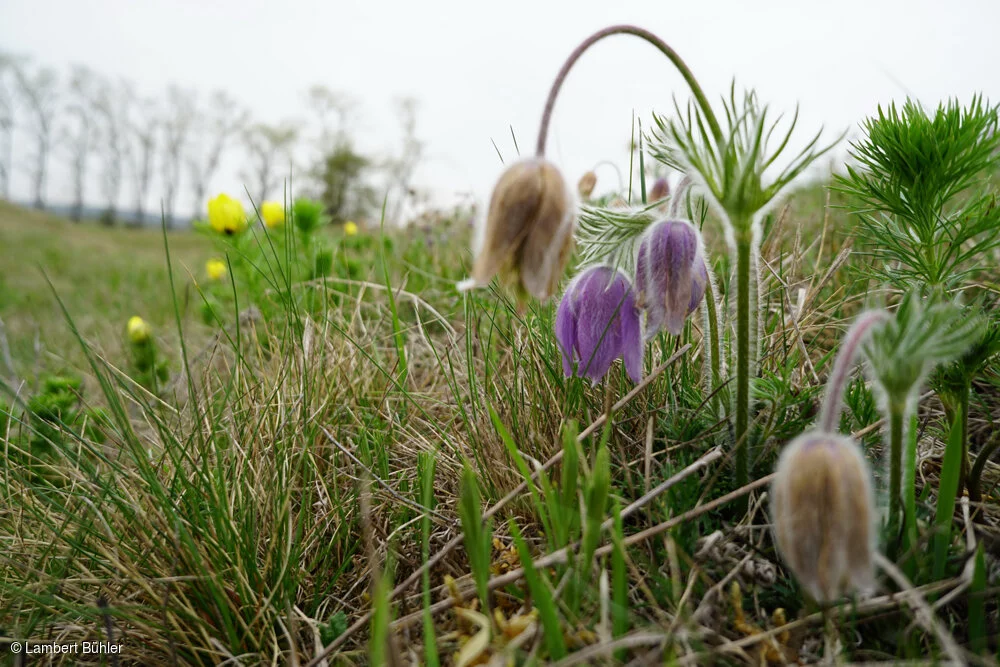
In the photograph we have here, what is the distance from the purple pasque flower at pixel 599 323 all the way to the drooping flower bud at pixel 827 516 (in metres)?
0.44

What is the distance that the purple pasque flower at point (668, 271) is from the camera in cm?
101

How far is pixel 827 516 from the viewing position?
27.0 inches

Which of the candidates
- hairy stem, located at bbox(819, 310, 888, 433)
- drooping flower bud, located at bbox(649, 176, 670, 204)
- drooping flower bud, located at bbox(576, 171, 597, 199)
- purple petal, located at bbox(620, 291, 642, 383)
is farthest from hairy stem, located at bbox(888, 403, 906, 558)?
drooping flower bud, located at bbox(576, 171, 597, 199)

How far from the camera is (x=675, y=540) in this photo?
0.92 metres

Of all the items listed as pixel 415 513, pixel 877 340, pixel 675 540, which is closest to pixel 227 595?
pixel 415 513

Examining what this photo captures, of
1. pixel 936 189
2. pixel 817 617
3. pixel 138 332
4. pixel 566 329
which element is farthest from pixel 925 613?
pixel 138 332

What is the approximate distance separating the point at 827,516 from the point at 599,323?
0.51m

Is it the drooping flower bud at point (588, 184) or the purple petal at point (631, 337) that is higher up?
the drooping flower bud at point (588, 184)

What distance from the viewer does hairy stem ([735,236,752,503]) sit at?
0.94 meters

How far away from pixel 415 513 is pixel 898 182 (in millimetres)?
1066

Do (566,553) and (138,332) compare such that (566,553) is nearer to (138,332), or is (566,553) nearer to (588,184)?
(588,184)

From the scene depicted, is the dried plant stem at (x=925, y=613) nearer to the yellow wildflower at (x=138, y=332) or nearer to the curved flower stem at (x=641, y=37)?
the curved flower stem at (x=641, y=37)

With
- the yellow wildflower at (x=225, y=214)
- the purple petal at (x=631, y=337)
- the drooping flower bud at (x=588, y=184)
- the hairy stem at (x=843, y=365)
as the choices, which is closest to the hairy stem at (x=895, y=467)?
the hairy stem at (x=843, y=365)

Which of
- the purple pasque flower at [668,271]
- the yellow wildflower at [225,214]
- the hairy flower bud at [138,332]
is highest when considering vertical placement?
the yellow wildflower at [225,214]
